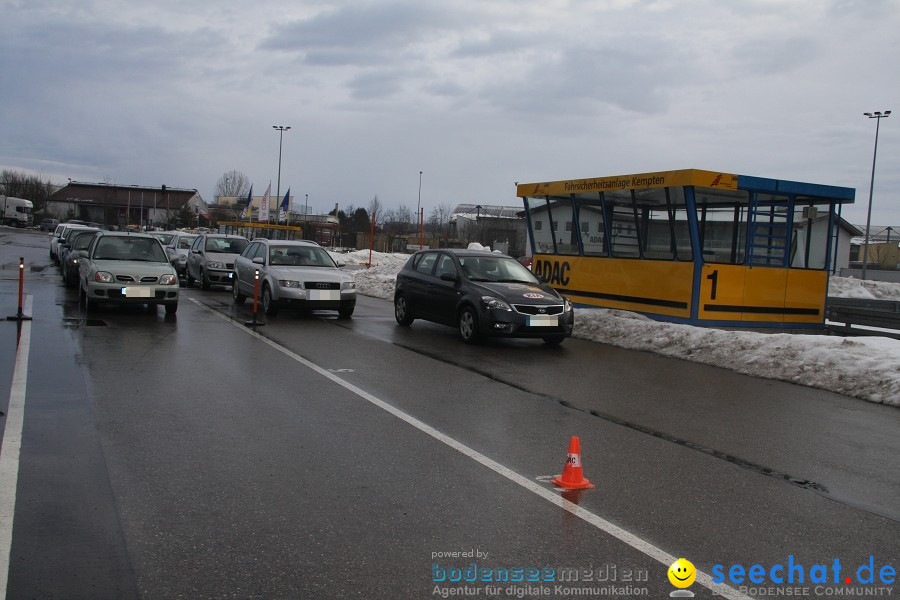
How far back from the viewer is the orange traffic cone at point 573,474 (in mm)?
5285

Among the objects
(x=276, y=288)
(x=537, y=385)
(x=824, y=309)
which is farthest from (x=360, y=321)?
(x=824, y=309)

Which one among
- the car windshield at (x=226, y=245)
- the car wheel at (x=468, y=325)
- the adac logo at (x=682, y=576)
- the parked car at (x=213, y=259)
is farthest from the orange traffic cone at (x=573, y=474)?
the car windshield at (x=226, y=245)

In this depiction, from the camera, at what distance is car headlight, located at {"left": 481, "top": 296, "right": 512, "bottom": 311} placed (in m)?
12.3

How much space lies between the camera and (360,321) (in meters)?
15.8

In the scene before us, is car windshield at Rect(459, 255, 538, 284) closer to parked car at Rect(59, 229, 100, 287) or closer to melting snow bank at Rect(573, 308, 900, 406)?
melting snow bank at Rect(573, 308, 900, 406)

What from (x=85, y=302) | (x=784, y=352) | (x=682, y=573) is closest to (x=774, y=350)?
(x=784, y=352)

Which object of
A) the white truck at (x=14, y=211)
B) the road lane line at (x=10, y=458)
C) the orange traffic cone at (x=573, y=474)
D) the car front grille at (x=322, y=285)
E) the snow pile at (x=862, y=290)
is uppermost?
the white truck at (x=14, y=211)

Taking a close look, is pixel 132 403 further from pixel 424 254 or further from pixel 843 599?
pixel 424 254

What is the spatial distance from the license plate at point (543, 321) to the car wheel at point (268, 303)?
5.78m

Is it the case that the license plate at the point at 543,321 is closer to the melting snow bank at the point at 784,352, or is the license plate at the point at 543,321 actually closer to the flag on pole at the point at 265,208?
the melting snow bank at the point at 784,352

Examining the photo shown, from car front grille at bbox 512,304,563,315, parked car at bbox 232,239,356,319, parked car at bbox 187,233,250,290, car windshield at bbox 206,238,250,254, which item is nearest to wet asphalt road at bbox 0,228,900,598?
car front grille at bbox 512,304,563,315

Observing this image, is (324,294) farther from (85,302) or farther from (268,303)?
(85,302)

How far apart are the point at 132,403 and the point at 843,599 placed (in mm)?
6101

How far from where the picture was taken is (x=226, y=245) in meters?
23.2
